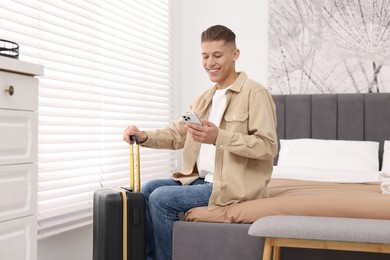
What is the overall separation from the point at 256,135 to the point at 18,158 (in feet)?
3.57

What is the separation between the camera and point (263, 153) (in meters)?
2.42

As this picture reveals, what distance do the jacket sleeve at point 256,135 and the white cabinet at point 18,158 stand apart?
33.1 inches

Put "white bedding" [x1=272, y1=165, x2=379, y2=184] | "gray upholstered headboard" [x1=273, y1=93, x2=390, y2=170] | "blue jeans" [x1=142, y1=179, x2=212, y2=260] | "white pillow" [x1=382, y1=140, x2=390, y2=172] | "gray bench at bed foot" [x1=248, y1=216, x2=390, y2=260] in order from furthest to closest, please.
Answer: "gray upholstered headboard" [x1=273, y1=93, x2=390, y2=170], "white pillow" [x1=382, y1=140, x2=390, y2=172], "white bedding" [x1=272, y1=165, x2=379, y2=184], "blue jeans" [x1=142, y1=179, x2=212, y2=260], "gray bench at bed foot" [x1=248, y1=216, x2=390, y2=260]

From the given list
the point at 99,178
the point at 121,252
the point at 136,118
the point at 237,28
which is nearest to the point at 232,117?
the point at 121,252

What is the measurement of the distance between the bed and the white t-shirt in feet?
1.06

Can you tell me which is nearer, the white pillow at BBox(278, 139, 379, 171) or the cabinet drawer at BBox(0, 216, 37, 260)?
the cabinet drawer at BBox(0, 216, 37, 260)

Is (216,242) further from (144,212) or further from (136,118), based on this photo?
(136,118)

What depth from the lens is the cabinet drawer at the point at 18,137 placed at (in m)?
1.70

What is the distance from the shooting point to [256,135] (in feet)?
8.07

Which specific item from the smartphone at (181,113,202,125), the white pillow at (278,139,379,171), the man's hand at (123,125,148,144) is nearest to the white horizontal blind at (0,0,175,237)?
the man's hand at (123,125,148,144)

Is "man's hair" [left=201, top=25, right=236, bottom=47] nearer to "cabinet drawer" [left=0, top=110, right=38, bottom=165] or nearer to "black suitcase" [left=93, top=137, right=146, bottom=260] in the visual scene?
"black suitcase" [left=93, top=137, right=146, bottom=260]

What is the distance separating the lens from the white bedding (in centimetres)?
346

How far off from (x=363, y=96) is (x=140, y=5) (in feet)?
5.96

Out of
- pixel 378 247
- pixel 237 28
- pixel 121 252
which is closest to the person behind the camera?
pixel 378 247
